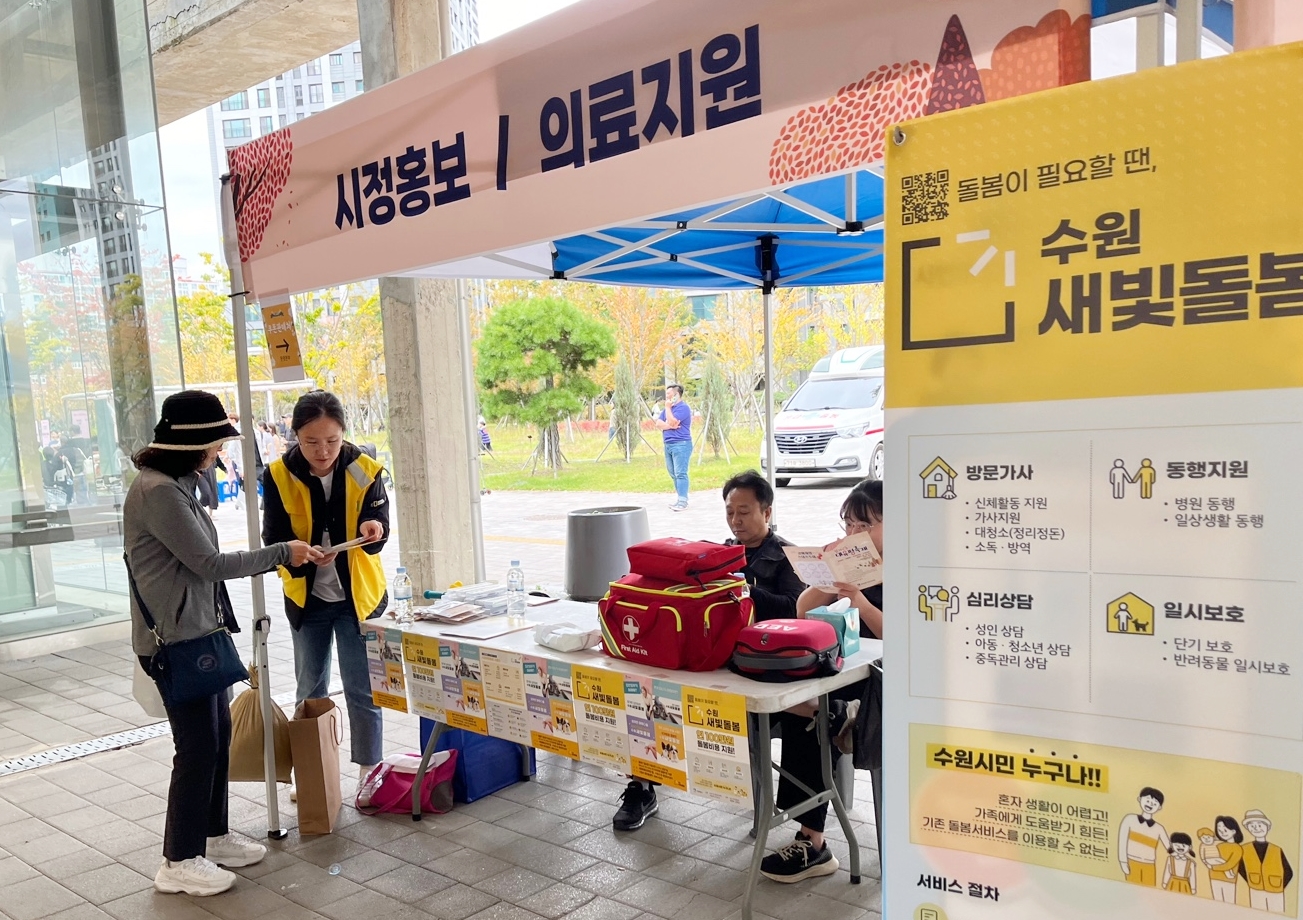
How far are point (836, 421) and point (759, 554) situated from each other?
10229 millimetres

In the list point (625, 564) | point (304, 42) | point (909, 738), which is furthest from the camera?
point (304, 42)

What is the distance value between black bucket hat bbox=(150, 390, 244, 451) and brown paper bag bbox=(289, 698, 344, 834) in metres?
1.05

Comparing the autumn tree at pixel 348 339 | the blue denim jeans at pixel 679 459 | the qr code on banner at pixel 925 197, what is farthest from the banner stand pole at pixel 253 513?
the autumn tree at pixel 348 339

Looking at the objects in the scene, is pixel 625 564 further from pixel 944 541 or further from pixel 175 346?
pixel 944 541

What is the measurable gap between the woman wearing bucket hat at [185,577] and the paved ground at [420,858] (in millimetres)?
160

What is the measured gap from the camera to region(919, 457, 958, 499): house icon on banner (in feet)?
4.87

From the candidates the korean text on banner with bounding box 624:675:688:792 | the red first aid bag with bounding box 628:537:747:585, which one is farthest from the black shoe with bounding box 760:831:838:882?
the red first aid bag with bounding box 628:537:747:585

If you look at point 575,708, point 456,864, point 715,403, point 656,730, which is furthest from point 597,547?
point 715,403

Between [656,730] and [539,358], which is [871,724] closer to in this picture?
[656,730]

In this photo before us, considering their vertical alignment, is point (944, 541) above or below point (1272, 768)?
above

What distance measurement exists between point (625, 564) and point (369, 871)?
2717 mm

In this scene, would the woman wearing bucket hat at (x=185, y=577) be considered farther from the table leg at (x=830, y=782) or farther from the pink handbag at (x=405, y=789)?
the table leg at (x=830, y=782)

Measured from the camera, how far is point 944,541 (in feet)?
4.89

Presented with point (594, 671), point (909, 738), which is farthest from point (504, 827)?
point (909, 738)
